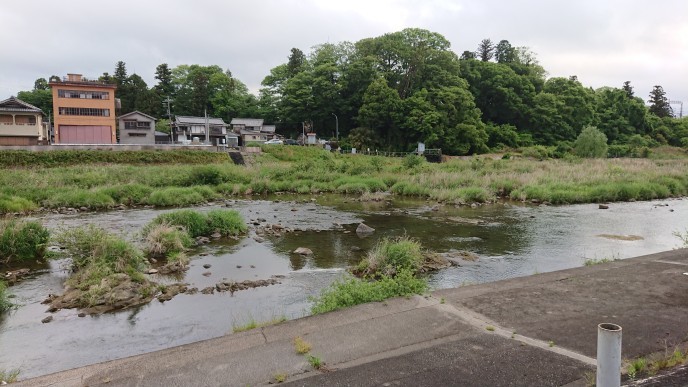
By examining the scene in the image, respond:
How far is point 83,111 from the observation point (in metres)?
47.7

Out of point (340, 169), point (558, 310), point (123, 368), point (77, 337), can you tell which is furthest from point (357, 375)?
point (340, 169)

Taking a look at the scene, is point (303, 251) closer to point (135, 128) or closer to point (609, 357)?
point (609, 357)

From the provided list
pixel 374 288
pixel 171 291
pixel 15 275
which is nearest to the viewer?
pixel 374 288

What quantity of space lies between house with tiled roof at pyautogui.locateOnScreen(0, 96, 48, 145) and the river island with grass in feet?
39.0

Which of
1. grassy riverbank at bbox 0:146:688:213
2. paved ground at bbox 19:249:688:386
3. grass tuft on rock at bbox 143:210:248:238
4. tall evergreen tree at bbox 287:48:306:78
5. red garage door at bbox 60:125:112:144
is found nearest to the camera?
paved ground at bbox 19:249:688:386

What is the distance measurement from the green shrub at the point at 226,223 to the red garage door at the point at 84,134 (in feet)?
128

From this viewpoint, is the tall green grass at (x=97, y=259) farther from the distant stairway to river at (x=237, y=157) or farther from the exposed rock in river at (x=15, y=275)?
the distant stairway to river at (x=237, y=157)

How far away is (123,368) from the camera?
16.0 feet

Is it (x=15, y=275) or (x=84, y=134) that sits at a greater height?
(x=84, y=134)

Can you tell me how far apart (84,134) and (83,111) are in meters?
2.38

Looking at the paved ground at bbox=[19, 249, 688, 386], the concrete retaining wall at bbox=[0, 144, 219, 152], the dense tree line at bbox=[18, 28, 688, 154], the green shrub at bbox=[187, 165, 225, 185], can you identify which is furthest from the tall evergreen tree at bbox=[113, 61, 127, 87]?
the paved ground at bbox=[19, 249, 688, 386]

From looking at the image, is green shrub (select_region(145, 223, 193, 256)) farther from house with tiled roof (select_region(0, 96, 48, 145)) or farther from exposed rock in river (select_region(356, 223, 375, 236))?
house with tiled roof (select_region(0, 96, 48, 145))

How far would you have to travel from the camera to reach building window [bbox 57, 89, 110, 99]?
153ft

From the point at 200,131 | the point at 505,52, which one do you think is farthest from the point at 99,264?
the point at 505,52
